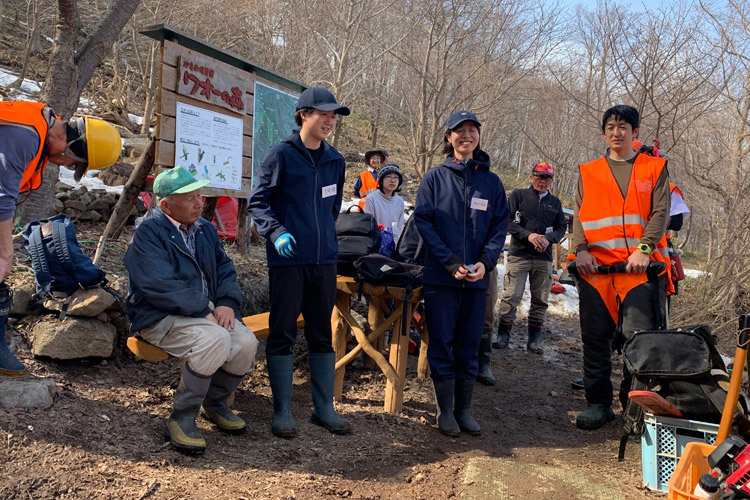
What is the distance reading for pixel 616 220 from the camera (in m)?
4.06

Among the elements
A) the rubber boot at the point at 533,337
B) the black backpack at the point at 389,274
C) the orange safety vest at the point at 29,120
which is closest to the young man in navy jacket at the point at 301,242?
the black backpack at the point at 389,274

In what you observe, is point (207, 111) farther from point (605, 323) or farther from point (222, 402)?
point (605, 323)

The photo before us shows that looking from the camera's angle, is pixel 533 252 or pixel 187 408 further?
pixel 533 252

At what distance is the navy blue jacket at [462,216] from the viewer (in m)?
4.00

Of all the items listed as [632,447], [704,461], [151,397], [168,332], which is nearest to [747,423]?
[704,461]

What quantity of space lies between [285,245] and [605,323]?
235 cm

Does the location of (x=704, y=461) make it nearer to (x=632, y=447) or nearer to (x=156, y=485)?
(x=632, y=447)

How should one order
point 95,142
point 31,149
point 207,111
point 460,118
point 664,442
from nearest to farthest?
point 31,149 → point 664,442 → point 95,142 → point 460,118 → point 207,111

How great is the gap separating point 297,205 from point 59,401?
1.85 metres

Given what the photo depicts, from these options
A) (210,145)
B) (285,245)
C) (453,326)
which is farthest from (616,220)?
(210,145)

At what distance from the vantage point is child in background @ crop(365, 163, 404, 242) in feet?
19.8

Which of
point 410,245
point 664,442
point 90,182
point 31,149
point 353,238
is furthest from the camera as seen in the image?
point 90,182

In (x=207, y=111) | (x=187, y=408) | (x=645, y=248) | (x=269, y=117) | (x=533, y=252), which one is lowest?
(x=187, y=408)

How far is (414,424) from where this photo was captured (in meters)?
4.13
